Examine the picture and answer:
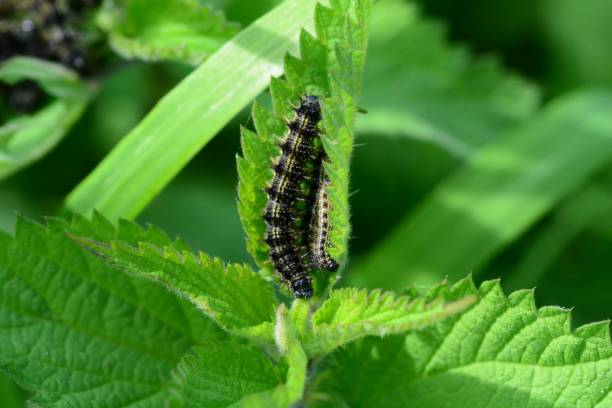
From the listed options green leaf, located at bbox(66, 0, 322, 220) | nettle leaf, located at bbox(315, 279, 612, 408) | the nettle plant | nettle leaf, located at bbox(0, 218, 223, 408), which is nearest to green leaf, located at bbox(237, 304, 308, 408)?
the nettle plant

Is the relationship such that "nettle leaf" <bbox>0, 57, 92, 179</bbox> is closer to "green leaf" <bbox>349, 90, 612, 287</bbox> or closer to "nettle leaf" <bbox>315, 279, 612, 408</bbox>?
"green leaf" <bbox>349, 90, 612, 287</bbox>

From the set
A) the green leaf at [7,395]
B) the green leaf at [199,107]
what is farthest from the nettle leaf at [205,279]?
the green leaf at [7,395]

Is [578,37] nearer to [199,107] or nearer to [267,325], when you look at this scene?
[199,107]

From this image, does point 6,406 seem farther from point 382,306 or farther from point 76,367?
point 382,306

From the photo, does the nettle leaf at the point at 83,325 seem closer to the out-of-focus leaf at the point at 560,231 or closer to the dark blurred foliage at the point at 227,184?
the dark blurred foliage at the point at 227,184

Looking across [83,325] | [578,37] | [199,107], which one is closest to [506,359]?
[83,325]
